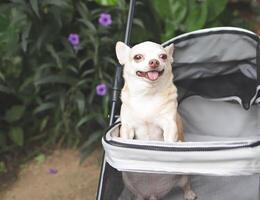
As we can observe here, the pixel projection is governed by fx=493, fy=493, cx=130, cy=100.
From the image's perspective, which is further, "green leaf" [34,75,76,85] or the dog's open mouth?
"green leaf" [34,75,76,85]

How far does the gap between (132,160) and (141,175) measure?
16 centimetres

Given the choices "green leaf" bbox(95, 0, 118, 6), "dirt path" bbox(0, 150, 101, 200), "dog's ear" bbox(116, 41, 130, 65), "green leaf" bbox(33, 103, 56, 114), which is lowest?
"dirt path" bbox(0, 150, 101, 200)

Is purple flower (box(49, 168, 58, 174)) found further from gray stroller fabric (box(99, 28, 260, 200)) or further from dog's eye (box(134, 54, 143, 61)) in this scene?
dog's eye (box(134, 54, 143, 61))

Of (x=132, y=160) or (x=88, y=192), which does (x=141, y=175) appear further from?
(x=88, y=192)

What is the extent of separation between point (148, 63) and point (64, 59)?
0.88m

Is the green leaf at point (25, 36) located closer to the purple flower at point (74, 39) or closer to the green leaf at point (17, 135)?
the purple flower at point (74, 39)

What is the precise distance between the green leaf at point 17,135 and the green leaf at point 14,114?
5 centimetres

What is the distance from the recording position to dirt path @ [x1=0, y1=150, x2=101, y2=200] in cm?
209

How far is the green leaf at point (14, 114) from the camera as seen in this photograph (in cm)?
222

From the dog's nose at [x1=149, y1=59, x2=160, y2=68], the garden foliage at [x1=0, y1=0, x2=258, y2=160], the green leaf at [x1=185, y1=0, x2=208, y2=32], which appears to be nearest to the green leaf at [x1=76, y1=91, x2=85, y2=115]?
the garden foliage at [x1=0, y1=0, x2=258, y2=160]

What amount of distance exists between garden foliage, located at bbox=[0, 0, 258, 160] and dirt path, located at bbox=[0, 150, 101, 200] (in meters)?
0.08

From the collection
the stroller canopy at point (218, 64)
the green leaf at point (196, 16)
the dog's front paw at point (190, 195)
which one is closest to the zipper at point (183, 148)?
the dog's front paw at point (190, 195)

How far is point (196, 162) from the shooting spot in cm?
127

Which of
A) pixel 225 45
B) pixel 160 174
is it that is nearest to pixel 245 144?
pixel 160 174
